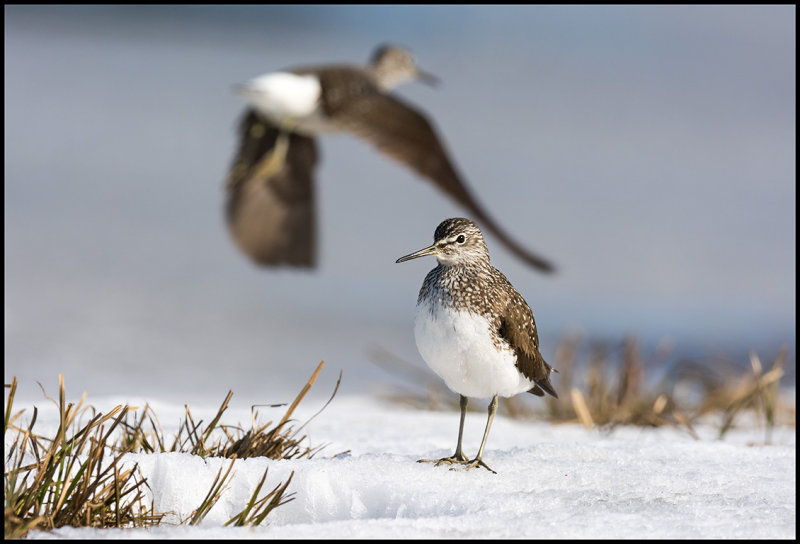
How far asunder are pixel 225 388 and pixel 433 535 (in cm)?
411

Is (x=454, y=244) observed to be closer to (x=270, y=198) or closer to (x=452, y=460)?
(x=452, y=460)

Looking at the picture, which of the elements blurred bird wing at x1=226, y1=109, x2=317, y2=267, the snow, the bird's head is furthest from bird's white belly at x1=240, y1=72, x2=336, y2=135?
the snow

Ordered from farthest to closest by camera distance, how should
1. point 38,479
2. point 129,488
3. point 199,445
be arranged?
point 199,445 → point 129,488 → point 38,479

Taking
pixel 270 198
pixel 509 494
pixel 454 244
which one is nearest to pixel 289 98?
pixel 270 198

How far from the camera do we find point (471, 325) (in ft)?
9.06

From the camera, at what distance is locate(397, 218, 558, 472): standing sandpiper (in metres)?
2.76

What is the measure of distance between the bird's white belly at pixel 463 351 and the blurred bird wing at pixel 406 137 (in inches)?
93.2

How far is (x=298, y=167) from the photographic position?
8.31m

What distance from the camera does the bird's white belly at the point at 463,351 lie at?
275cm

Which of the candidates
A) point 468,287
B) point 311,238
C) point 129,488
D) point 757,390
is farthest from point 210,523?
point 311,238

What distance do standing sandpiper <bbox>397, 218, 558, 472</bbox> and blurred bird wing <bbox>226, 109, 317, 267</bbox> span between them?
506cm

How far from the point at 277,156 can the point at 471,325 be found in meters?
5.64

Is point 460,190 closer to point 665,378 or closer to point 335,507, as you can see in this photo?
point 665,378

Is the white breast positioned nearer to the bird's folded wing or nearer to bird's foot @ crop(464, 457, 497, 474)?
the bird's folded wing
